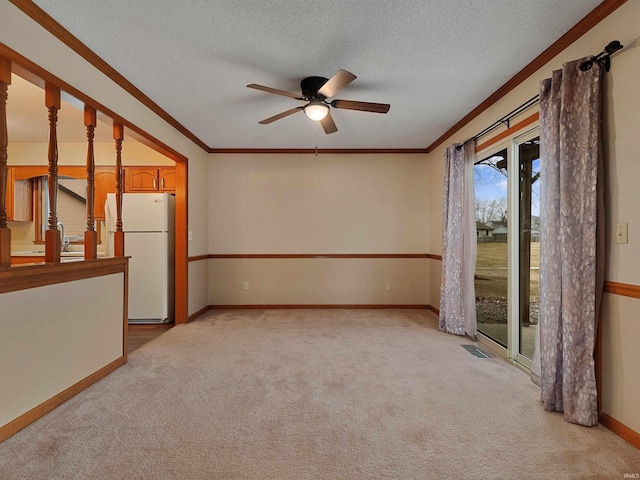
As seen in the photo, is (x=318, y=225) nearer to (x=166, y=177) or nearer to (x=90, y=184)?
(x=166, y=177)

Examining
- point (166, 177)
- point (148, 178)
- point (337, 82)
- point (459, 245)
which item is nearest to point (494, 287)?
point (459, 245)

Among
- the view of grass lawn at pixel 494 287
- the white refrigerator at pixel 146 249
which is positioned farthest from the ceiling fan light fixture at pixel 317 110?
the white refrigerator at pixel 146 249

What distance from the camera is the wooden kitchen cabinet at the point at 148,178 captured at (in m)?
4.90

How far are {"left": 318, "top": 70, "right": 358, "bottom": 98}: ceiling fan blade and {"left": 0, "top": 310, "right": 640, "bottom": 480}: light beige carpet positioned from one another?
2264 mm

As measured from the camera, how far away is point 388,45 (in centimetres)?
232

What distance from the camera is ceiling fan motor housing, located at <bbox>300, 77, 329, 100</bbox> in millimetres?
2750

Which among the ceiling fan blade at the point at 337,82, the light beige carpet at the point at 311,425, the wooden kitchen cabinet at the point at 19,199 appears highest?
the ceiling fan blade at the point at 337,82

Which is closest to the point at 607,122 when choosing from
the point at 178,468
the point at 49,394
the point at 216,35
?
the point at 216,35

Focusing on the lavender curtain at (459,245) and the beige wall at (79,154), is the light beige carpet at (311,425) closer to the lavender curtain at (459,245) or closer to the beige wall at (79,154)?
the lavender curtain at (459,245)

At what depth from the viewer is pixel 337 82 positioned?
2365 mm

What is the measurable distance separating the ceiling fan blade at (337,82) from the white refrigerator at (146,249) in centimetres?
279

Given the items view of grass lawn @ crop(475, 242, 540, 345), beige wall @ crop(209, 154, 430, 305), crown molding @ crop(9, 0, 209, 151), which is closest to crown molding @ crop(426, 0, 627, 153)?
view of grass lawn @ crop(475, 242, 540, 345)

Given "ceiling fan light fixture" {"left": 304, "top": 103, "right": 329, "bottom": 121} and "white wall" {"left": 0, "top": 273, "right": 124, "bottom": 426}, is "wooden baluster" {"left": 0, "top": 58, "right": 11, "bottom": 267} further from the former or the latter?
"ceiling fan light fixture" {"left": 304, "top": 103, "right": 329, "bottom": 121}

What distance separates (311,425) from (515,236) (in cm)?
246
